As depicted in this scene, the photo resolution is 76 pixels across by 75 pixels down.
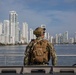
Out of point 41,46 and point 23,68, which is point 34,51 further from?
point 23,68

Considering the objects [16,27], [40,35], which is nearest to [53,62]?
[40,35]

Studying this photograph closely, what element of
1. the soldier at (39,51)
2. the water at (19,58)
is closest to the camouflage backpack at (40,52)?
the soldier at (39,51)

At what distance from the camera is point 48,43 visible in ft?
16.0

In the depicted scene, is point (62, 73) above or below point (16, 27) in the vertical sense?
below

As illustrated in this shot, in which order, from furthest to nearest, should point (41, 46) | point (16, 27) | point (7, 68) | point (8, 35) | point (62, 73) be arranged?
point (16, 27)
point (8, 35)
point (41, 46)
point (7, 68)
point (62, 73)

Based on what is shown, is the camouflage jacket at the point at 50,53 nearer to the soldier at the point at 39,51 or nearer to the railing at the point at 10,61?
the soldier at the point at 39,51

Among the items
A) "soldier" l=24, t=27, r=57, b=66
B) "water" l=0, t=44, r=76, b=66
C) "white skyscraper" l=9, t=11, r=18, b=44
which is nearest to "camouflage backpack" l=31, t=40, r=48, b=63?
"soldier" l=24, t=27, r=57, b=66

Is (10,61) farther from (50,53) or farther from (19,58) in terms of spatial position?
(50,53)

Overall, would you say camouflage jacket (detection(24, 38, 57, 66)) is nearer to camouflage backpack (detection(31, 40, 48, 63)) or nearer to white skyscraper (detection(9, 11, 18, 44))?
camouflage backpack (detection(31, 40, 48, 63))

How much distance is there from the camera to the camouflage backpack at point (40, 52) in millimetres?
4832

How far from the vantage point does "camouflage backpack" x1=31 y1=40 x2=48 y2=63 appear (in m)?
4.83

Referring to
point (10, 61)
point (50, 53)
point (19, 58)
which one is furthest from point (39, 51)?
point (19, 58)

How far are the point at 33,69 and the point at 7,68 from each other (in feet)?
0.97

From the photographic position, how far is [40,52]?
4828mm
